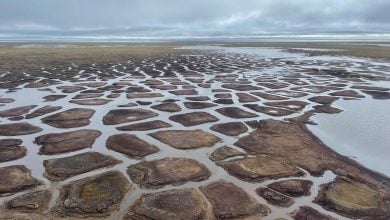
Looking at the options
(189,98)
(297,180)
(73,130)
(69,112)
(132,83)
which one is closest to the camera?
(297,180)

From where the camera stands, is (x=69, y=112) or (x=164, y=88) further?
(x=164, y=88)

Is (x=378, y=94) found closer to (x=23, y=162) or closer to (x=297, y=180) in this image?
(x=297, y=180)

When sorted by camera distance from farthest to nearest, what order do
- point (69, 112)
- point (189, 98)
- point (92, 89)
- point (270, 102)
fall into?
point (92, 89), point (189, 98), point (270, 102), point (69, 112)

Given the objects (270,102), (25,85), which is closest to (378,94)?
(270,102)

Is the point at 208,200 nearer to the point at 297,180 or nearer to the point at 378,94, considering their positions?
the point at 297,180

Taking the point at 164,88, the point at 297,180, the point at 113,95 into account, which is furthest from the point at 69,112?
the point at 297,180

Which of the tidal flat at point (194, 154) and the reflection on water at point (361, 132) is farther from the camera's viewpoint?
the reflection on water at point (361, 132)

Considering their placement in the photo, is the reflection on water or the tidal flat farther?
the reflection on water

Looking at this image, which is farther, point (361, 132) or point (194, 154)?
point (361, 132)
